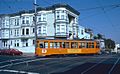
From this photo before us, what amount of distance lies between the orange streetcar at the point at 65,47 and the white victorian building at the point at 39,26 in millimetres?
14880

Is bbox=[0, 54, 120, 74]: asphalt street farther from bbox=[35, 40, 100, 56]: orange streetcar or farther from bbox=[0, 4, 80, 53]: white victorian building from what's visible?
bbox=[0, 4, 80, 53]: white victorian building

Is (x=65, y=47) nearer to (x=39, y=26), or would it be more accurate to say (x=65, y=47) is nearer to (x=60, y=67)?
(x=60, y=67)

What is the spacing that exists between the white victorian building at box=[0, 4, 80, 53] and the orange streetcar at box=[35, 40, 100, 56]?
14.9 meters

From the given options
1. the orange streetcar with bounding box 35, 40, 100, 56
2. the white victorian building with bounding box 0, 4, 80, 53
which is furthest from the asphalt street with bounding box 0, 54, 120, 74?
the white victorian building with bounding box 0, 4, 80, 53

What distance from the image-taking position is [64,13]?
55531 mm

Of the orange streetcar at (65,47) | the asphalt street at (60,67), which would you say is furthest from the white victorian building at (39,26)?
the asphalt street at (60,67)

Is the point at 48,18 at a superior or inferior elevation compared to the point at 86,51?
superior

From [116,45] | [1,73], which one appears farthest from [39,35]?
[116,45]

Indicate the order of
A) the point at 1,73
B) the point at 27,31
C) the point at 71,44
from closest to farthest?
the point at 1,73 < the point at 71,44 < the point at 27,31

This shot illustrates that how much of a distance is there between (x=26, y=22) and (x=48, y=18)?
262 inches

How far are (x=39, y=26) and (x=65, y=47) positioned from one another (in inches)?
816

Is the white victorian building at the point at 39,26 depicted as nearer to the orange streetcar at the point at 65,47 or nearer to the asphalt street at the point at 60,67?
the orange streetcar at the point at 65,47

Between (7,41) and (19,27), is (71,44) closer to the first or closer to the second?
(19,27)

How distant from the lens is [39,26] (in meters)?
58.2
